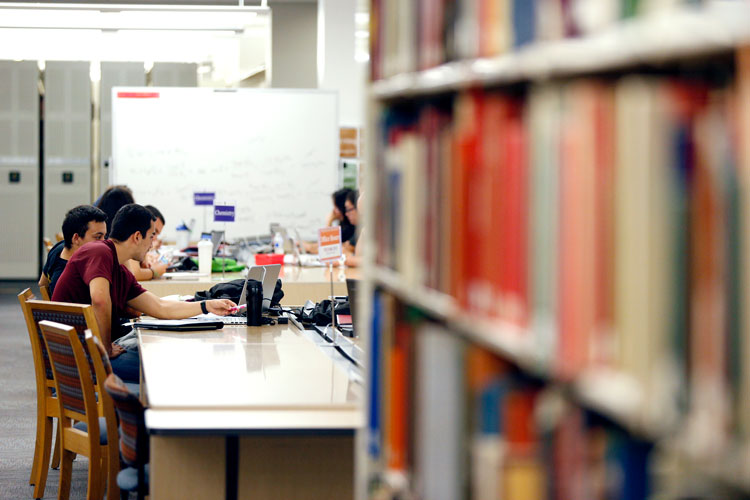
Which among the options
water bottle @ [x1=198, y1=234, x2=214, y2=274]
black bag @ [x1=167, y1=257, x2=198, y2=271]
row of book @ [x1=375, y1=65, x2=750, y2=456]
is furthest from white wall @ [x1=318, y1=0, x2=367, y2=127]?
row of book @ [x1=375, y1=65, x2=750, y2=456]

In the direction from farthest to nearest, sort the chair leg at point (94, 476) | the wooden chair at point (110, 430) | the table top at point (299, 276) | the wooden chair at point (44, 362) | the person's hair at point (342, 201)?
the person's hair at point (342, 201) < the table top at point (299, 276) < the wooden chair at point (44, 362) < the chair leg at point (94, 476) < the wooden chair at point (110, 430)

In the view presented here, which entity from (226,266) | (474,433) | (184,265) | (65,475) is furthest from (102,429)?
(184,265)

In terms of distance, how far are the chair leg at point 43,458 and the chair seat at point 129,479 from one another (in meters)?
1.22

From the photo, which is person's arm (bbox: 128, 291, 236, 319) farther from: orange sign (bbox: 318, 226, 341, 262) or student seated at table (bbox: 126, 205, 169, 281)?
A: student seated at table (bbox: 126, 205, 169, 281)

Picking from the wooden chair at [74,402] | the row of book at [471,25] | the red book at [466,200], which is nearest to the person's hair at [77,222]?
the wooden chair at [74,402]

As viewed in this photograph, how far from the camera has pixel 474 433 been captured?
4.75ft

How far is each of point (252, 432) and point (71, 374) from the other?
127 cm

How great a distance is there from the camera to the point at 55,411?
3867 mm

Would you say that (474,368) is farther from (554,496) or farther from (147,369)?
(147,369)

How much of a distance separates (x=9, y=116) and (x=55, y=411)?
9.73 meters

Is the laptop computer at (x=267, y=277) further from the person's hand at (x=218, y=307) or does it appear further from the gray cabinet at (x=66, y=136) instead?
the gray cabinet at (x=66, y=136)

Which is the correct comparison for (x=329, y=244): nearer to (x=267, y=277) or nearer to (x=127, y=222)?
(x=267, y=277)

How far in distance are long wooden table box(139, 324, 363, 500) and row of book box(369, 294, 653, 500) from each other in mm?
665

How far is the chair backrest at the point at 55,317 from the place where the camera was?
357 centimetres
